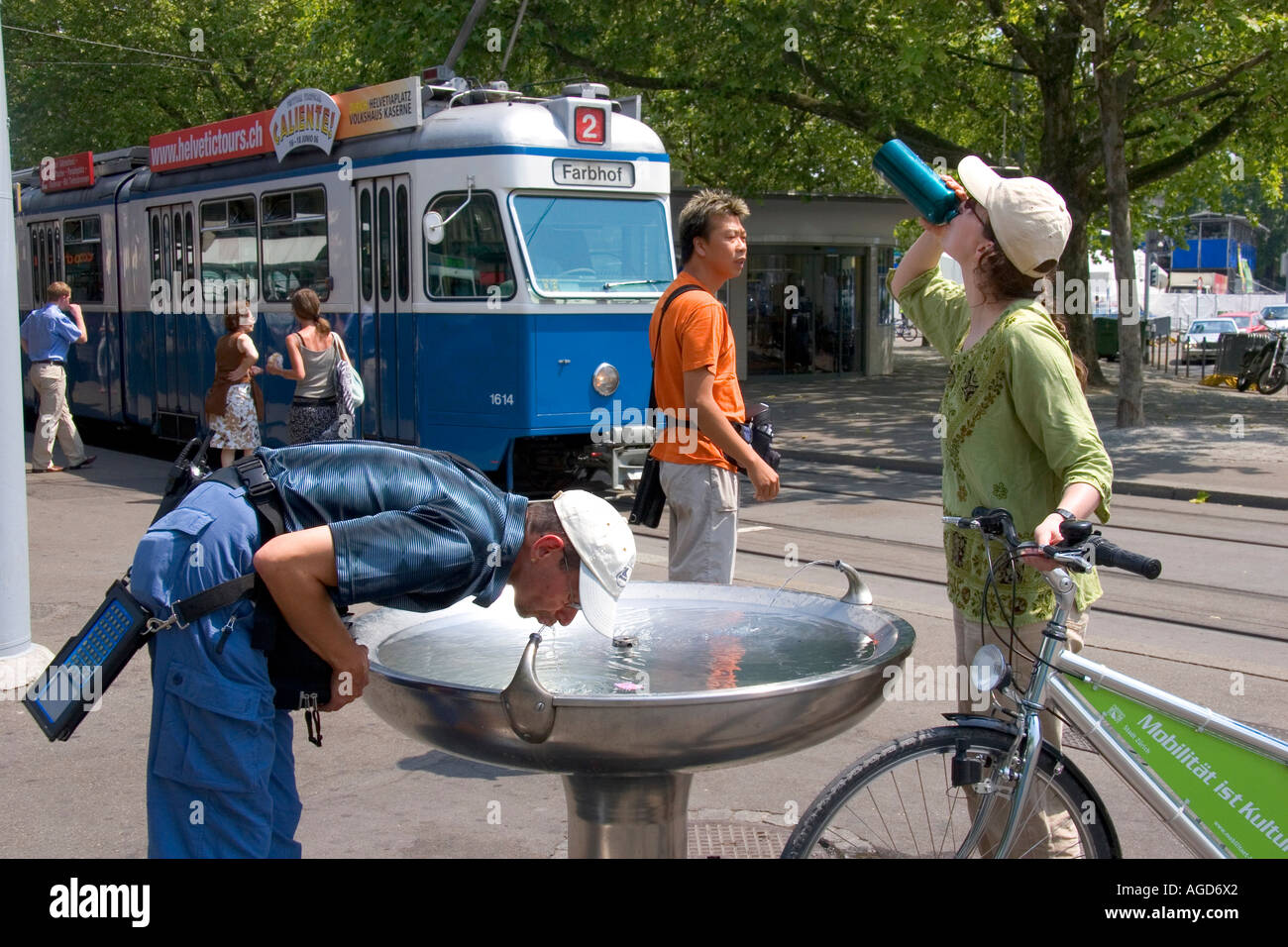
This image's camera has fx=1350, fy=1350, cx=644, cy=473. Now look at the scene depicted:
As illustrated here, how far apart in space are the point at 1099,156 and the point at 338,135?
12.1 metres

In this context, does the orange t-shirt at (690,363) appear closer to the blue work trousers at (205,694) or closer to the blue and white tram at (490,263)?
the blue work trousers at (205,694)

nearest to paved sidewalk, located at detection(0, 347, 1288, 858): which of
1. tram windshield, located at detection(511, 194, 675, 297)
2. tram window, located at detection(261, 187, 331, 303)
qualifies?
tram windshield, located at detection(511, 194, 675, 297)

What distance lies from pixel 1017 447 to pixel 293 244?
10.3m

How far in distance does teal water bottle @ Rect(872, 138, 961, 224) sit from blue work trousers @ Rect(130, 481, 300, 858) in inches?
74.4

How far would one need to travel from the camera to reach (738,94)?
1838 cm

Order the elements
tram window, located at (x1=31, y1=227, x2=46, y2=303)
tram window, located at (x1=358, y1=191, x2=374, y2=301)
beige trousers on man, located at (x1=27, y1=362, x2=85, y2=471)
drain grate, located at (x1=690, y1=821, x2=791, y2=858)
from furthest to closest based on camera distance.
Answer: tram window, located at (x1=31, y1=227, x2=46, y2=303) → beige trousers on man, located at (x1=27, y1=362, x2=85, y2=471) → tram window, located at (x1=358, y1=191, x2=374, y2=301) → drain grate, located at (x1=690, y1=821, x2=791, y2=858)

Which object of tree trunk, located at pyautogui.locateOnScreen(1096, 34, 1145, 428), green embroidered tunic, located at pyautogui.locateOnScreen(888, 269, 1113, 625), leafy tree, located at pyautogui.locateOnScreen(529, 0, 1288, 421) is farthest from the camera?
tree trunk, located at pyautogui.locateOnScreen(1096, 34, 1145, 428)

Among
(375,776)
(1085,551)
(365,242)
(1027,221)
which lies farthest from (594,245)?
(1085,551)

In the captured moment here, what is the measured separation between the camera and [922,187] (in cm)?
351

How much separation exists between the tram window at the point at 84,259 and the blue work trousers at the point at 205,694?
14.7 meters

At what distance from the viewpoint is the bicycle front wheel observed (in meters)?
2.88

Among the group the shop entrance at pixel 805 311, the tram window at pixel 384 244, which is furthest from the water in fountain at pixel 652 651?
the shop entrance at pixel 805 311

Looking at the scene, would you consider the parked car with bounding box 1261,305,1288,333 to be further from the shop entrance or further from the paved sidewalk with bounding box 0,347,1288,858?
the paved sidewalk with bounding box 0,347,1288,858
